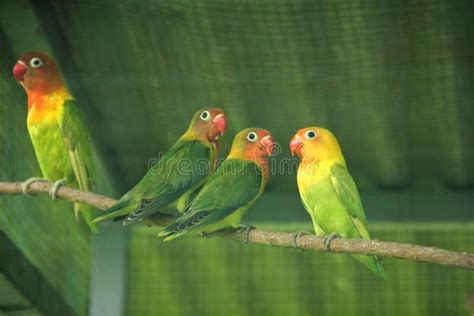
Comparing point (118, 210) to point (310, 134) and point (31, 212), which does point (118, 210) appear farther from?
point (310, 134)

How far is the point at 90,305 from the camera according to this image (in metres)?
1.96

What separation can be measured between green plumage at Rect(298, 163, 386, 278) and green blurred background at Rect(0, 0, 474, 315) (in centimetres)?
4

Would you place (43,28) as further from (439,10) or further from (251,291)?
(439,10)

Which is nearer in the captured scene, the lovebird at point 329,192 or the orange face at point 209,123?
the lovebird at point 329,192

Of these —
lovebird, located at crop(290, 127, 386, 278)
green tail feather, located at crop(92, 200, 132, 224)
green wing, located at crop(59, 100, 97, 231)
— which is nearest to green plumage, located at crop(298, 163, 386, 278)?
lovebird, located at crop(290, 127, 386, 278)

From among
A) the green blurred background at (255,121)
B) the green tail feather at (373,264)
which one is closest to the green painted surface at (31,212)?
the green blurred background at (255,121)

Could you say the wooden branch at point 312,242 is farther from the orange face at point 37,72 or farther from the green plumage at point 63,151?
the orange face at point 37,72

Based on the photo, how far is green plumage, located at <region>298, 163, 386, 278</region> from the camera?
5.98 feet

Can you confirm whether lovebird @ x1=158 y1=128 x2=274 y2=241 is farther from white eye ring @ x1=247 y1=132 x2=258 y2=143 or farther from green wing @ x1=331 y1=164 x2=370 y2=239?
green wing @ x1=331 y1=164 x2=370 y2=239

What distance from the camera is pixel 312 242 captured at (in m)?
1.86

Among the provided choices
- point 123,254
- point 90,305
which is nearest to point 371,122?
point 123,254

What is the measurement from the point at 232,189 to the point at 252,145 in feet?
0.41

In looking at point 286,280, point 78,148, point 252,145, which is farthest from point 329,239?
point 78,148

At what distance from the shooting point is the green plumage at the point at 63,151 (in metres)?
1.96
